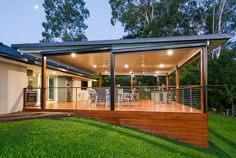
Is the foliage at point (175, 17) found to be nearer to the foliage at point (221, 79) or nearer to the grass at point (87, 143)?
the foliage at point (221, 79)

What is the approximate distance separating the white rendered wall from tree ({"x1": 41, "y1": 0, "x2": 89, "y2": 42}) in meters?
21.3

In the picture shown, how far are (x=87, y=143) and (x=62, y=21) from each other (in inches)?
1107

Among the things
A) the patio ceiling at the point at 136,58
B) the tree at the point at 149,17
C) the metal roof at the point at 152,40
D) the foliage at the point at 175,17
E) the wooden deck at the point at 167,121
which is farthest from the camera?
the tree at the point at 149,17

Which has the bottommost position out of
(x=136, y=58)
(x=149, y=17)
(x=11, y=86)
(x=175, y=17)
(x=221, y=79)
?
(x=11, y=86)

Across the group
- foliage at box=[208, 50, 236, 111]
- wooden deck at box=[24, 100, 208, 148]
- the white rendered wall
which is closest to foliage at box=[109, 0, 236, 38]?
foliage at box=[208, 50, 236, 111]

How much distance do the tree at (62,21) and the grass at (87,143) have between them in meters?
24.7

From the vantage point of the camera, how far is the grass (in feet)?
16.9

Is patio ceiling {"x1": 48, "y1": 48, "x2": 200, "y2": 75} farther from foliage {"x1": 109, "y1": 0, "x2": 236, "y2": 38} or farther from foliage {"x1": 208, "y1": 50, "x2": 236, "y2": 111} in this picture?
foliage {"x1": 109, "y1": 0, "x2": 236, "y2": 38}

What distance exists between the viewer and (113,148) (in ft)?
19.0

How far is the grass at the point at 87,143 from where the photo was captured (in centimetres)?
516

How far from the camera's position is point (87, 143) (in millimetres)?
5828

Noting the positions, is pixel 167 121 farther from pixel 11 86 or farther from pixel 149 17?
pixel 149 17

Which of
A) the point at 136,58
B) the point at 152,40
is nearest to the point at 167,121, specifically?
the point at 152,40

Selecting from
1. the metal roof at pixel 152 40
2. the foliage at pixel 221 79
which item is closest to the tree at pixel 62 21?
the foliage at pixel 221 79
